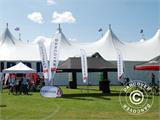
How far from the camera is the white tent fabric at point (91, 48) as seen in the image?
36.6 meters

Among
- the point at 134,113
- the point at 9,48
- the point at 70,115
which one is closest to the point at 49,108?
the point at 70,115

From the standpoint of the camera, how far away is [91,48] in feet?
128

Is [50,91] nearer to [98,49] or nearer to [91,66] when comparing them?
[91,66]

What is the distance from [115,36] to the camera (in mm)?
40406

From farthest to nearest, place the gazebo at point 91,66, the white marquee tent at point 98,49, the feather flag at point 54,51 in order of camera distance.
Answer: the white marquee tent at point 98,49 → the gazebo at point 91,66 → the feather flag at point 54,51

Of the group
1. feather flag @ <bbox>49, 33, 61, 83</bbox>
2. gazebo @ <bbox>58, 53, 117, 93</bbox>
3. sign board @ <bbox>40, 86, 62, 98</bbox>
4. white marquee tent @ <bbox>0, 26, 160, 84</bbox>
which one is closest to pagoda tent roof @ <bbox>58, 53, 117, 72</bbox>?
gazebo @ <bbox>58, 53, 117, 93</bbox>

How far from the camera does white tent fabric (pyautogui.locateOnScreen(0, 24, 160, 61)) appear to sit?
120ft

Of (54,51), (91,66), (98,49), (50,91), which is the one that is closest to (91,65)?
(91,66)

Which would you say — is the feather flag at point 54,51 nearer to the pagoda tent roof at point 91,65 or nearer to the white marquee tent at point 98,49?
the pagoda tent roof at point 91,65

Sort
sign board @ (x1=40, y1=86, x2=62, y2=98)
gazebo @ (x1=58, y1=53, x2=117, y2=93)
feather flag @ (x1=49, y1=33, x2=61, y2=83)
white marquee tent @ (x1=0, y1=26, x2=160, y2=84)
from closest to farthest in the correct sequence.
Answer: sign board @ (x1=40, y1=86, x2=62, y2=98) → feather flag @ (x1=49, y1=33, x2=61, y2=83) → gazebo @ (x1=58, y1=53, x2=117, y2=93) → white marquee tent @ (x1=0, y1=26, x2=160, y2=84)

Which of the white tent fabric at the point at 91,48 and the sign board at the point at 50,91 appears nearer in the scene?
the sign board at the point at 50,91

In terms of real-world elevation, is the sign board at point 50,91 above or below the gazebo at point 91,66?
below

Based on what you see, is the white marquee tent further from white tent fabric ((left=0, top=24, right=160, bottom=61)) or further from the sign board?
the sign board

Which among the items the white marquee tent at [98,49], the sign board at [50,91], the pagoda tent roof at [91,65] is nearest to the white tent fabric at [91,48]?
the white marquee tent at [98,49]
